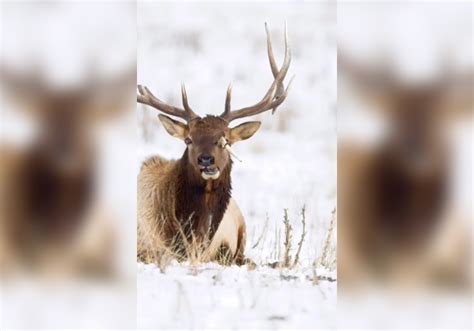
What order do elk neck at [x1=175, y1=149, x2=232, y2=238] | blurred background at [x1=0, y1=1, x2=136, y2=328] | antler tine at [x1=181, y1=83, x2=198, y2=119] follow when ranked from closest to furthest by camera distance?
1. blurred background at [x1=0, y1=1, x2=136, y2=328]
2. antler tine at [x1=181, y1=83, x2=198, y2=119]
3. elk neck at [x1=175, y1=149, x2=232, y2=238]

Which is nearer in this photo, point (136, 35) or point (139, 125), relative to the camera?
point (136, 35)

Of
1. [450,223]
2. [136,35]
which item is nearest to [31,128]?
[136,35]

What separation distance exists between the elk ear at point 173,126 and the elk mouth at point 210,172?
0.17 m

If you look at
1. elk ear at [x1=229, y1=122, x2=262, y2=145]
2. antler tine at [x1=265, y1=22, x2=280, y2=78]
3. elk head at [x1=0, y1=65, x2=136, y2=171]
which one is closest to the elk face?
elk ear at [x1=229, y1=122, x2=262, y2=145]

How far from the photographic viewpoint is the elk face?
12.1 feet

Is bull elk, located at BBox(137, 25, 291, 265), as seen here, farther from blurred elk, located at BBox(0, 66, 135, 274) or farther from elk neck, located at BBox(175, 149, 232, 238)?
blurred elk, located at BBox(0, 66, 135, 274)

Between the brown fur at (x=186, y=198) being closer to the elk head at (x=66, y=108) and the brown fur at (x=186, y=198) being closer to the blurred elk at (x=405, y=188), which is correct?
the elk head at (x=66, y=108)

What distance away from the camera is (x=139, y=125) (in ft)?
12.2

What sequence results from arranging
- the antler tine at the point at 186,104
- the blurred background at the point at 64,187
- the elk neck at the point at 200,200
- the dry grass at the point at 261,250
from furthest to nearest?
the elk neck at the point at 200,200
the antler tine at the point at 186,104
the dry grass at the point at 261,250
the blurred background at the point at 64,187

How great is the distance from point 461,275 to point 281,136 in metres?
0.93

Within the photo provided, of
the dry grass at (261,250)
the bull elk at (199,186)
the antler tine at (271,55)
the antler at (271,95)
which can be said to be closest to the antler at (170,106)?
the bull elk at (199,186)

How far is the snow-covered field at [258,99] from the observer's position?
359cm

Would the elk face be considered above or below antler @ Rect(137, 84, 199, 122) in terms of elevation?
below

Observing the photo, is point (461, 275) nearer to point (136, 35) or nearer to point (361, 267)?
point (361, 267)
